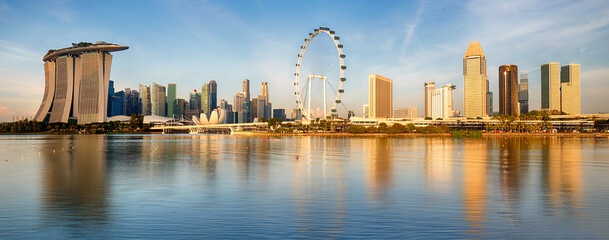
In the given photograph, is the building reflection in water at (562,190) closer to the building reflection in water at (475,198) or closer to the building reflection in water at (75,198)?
the building reflection in water at (475,198)

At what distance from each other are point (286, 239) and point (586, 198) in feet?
60.9

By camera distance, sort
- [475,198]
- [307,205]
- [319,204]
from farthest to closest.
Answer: [475,198]
[319,204]
[307,205]

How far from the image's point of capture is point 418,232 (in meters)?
15.8

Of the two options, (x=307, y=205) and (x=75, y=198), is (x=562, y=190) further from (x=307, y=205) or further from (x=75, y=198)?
(x=75, y=198)

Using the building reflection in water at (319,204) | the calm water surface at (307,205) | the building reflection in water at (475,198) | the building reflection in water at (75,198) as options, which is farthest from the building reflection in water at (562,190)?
the building reflection in water at (75,198)

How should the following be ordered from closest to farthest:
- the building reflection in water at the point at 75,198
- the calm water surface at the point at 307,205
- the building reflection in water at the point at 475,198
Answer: the calm water surface at the point at 307,205, the building reflection in water at the point at 475,198, the building reflection in water at the point at 75,198

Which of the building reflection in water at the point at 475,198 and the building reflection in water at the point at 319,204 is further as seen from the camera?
the building reflection in water at the point at 475,198

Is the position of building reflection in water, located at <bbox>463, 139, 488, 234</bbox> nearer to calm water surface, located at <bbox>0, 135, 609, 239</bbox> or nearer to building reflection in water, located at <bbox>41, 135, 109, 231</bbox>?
calm water surface, located at <bbox>0, 135, 609, 239</bbox>

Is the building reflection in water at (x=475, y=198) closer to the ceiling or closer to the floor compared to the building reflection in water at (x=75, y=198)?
closer to the ceiling

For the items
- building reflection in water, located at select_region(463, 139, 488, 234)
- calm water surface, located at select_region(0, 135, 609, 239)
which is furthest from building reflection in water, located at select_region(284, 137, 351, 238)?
building reflection in water, located at select_region(463, 139, 488, 234)

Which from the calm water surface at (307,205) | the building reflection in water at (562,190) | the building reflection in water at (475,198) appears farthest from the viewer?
the building reflection in water at (562,190)

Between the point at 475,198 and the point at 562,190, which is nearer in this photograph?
the point at 475,198

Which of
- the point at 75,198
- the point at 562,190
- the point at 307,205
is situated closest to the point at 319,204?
the point at 307,205

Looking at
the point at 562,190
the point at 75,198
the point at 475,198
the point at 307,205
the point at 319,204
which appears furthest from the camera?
the point at 562,190
